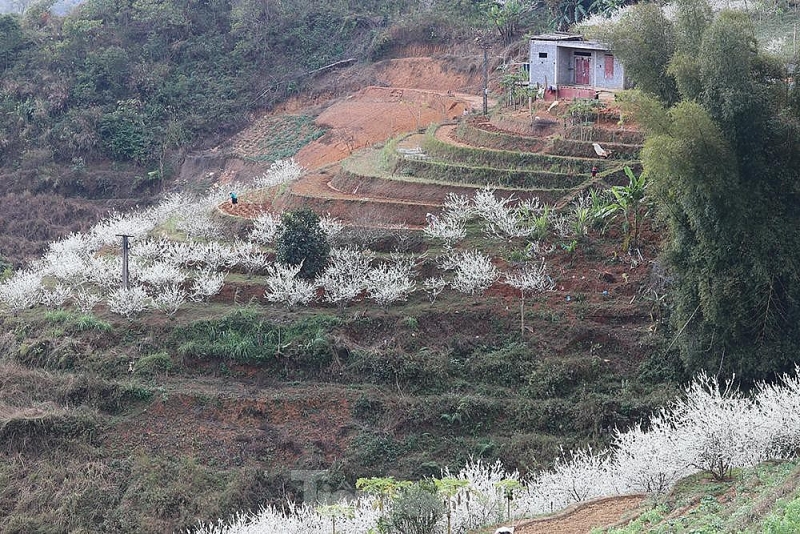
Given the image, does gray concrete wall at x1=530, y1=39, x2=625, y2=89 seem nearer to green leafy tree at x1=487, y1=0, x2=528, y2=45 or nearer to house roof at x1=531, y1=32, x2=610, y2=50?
house roof at x1=531, y1=32, x2=610, y2=50

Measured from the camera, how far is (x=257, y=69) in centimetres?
5706

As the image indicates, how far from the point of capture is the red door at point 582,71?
127 ft

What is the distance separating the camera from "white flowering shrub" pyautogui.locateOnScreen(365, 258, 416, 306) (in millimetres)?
28734

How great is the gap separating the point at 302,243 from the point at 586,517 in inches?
546

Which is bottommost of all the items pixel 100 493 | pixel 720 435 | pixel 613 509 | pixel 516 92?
pixel 100 493

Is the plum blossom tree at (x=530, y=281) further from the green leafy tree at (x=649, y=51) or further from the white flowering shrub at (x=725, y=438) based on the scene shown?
the white flowering shrub at (x=725, y=438)

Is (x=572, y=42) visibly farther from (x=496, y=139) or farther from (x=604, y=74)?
(x=496, y=139)

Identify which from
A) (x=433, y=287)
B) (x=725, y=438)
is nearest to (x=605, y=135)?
(x=433, y=287)

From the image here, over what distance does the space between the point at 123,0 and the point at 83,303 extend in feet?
102

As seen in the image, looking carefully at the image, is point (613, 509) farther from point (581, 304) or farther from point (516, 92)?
point (516, 92)

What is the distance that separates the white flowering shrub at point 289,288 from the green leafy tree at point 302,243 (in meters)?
0.27

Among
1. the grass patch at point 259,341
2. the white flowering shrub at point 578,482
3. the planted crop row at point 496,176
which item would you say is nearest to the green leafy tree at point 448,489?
the white flowering shrub at point 578,482

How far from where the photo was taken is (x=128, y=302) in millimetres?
→ 30000

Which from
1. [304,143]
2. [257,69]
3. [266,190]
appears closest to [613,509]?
[266,190]
